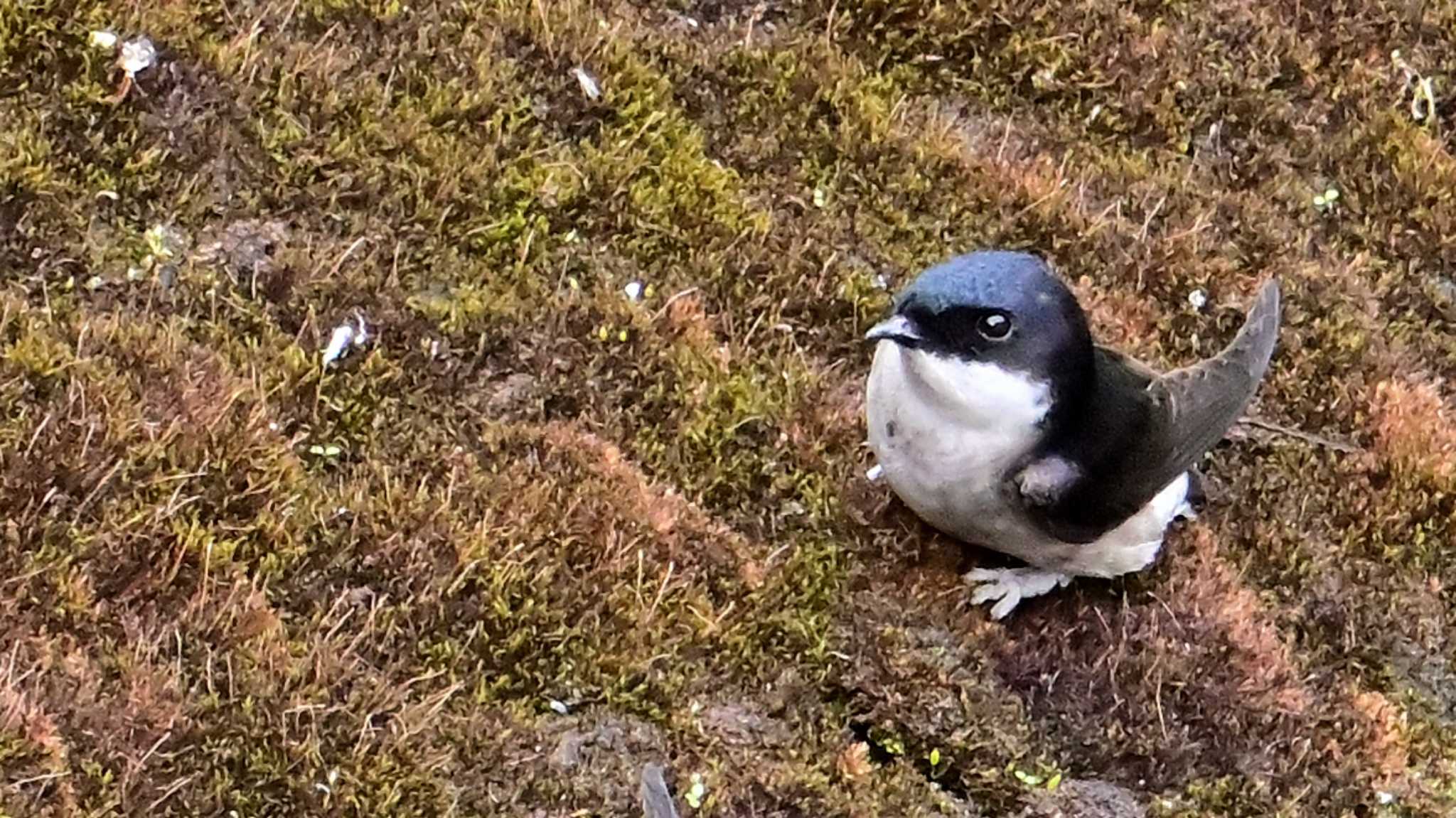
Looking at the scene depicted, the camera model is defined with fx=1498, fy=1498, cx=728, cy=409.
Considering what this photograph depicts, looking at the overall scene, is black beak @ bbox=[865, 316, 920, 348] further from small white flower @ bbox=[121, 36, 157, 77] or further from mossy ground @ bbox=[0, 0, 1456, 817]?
small white flower @ bbox=[121, 36, 157, 77]

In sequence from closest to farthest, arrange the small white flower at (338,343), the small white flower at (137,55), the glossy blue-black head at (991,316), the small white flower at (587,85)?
the glossy blue-black head at (991,316)
the small white flower at (338,343)
the small white flower at (137,55)
the small white flower at (587,85)

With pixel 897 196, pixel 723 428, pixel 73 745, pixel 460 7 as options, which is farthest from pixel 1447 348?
pixel 73 745

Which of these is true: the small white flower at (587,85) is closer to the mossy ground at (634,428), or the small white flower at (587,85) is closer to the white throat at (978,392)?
the mossy ground at (634,428)

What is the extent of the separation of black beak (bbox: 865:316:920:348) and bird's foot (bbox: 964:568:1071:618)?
2.57 ft

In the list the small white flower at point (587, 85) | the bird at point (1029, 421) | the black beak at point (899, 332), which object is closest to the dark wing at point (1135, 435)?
the bird at point (1029, 421)

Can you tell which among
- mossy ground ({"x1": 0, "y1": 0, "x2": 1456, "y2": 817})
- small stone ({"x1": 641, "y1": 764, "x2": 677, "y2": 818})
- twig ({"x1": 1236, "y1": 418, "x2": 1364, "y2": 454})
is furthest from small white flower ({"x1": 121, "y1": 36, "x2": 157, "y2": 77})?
twig ({"x1": 1236, "y1": 418, "x2": 1364, "y2": 454})

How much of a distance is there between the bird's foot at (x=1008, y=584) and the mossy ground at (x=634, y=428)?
58 millimetres

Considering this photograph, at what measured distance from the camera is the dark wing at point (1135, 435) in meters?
3.30

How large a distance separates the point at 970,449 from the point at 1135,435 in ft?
1.26

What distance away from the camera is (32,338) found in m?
3.38

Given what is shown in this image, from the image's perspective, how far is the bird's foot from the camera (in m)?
3.62

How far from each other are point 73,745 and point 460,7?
7.10ft

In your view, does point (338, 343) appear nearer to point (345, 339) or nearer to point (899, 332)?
point (345, 339)

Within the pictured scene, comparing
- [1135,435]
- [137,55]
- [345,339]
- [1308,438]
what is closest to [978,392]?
[1135,435]
